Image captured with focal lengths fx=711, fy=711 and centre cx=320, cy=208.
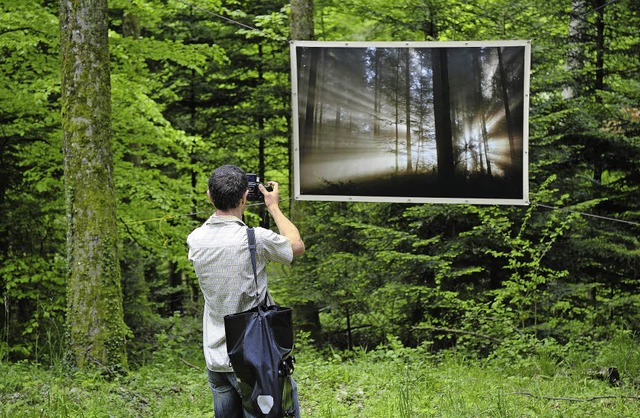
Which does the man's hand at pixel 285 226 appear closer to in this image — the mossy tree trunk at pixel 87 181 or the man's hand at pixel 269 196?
the man's hand at pixel 269 196

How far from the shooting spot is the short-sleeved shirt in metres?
3.57

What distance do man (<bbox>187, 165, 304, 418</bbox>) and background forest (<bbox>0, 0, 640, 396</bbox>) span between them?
615cm

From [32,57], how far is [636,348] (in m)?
9.17

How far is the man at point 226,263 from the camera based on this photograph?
11.7 feet

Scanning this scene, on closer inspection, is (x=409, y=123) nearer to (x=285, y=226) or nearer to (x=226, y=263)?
(x=285, y=226)

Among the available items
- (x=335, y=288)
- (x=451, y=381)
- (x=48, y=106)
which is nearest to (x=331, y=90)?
(x=451, y=381)

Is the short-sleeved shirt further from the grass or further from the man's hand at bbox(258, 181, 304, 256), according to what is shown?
the grass

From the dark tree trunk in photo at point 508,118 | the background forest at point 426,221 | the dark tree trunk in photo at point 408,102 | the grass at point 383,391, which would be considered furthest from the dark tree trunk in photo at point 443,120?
the background forest at point 426,221

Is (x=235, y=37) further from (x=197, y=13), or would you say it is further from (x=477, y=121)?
(x=477, y=121)

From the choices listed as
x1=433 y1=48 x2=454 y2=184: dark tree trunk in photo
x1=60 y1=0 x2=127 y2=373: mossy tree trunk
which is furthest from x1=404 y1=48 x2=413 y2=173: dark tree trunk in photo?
x1=60 y1=0 x2=127 y2=373: mossy tree trunk

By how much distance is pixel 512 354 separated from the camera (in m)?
8.20

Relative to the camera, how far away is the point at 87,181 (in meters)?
7.14

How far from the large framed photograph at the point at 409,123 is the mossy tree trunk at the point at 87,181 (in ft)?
6.66

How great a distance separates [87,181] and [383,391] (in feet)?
11.7
